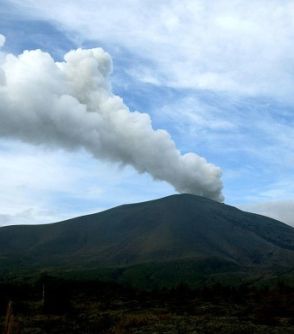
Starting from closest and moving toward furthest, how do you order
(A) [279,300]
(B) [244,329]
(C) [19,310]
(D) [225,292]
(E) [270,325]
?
(B) [244,329] → (E) [270,325] → (C) [19,310] → (A) [279,300] → (D) [225,292]

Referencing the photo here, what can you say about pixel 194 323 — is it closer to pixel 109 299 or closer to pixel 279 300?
pixel 279 300

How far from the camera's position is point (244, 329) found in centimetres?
2919

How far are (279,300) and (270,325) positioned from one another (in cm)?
1279

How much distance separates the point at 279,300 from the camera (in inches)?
1726

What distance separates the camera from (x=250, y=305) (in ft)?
149

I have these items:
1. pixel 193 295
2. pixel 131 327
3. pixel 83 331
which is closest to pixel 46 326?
pixel 83 331

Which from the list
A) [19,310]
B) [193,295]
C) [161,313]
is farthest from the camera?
[193,295]

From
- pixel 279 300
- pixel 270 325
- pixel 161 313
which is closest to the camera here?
pixel 270 325

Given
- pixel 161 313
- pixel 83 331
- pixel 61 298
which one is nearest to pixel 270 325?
pixel 161 313

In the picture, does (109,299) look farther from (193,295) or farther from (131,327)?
(131,327)

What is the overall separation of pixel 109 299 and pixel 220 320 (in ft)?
62.3

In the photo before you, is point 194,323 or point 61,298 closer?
point 194,323

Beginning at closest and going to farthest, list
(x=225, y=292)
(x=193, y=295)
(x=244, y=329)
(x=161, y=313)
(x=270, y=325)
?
1. (x=244, y=329)
2. (x=270, y=325)
3. (x=161, y=313)
4. (x=193, y=295)
5. (x=225, y=292)

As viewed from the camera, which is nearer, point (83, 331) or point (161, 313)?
point (83, 331)
